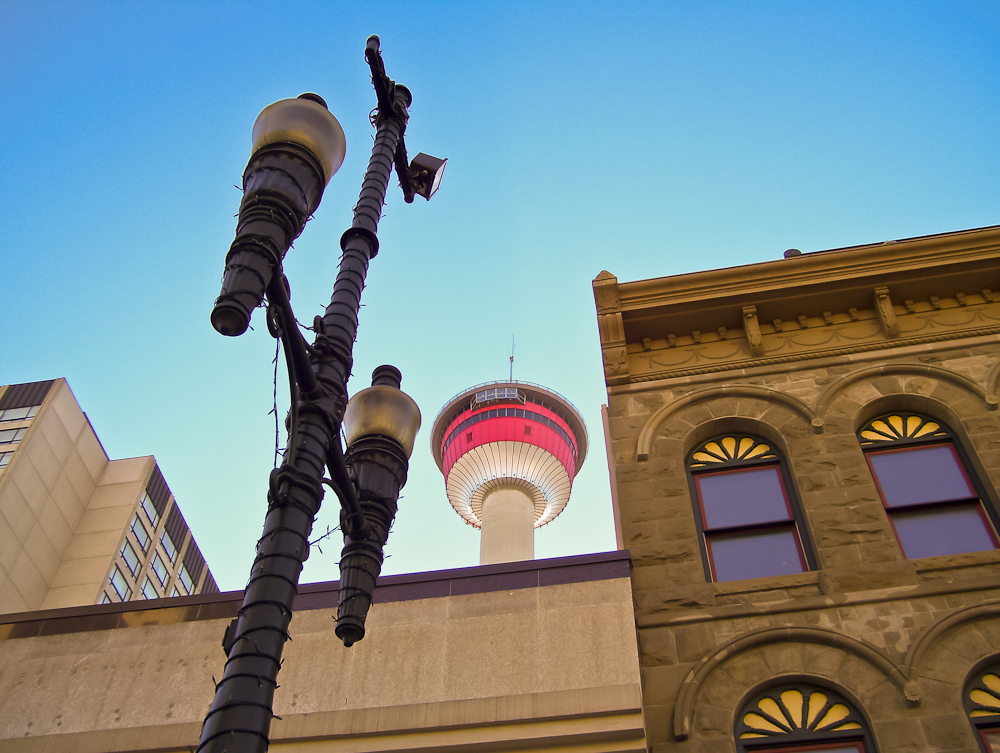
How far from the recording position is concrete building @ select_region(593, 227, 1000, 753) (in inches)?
401

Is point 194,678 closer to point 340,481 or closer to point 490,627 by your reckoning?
point 490,627

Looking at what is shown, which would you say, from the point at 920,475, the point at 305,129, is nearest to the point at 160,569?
the point at 920,475

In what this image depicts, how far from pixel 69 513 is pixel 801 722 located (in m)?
81.5

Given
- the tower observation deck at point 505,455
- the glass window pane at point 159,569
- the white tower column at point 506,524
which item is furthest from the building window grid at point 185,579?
the white tower column at point 506,524

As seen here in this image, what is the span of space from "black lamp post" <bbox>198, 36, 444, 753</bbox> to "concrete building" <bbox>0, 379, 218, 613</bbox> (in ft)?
229

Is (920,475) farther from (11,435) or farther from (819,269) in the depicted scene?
(11,435)

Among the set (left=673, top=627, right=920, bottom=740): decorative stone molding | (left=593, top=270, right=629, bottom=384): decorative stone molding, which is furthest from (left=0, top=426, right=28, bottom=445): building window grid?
(left=673, top=627, right=920, bottom=740): decorative stone molding

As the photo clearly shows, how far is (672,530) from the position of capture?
40.5ft

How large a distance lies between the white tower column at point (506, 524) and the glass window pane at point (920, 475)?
5080cm

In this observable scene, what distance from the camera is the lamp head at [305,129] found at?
668 centimetres

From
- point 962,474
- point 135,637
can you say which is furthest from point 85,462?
point 962,474

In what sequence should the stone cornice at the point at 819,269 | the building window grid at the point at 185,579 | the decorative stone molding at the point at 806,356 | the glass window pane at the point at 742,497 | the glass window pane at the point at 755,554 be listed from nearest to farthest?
the glass window pane at the point at 755,554 < the glass window pane at the point at 742,497 < the decorative stone molding at the point at 806,356 < the stone cornice at the point at 819,269 < the building window grid at the point at 185,579

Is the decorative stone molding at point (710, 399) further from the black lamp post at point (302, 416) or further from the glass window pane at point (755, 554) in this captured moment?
the black lamp post at point (302, 416)

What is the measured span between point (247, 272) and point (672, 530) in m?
8.17
